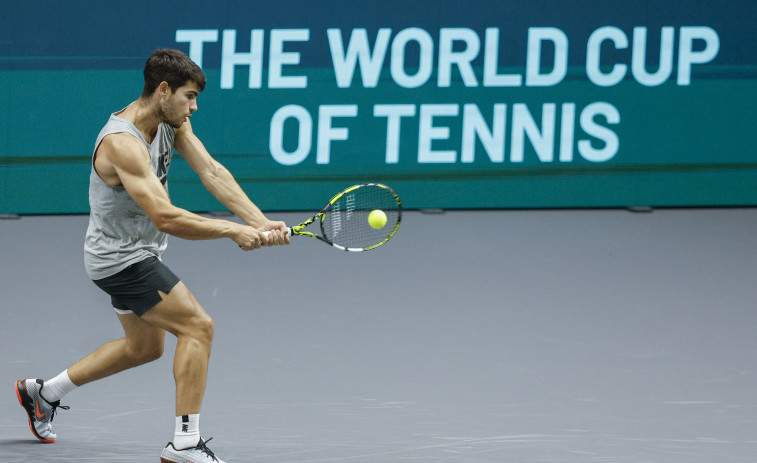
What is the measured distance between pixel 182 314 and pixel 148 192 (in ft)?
1.49

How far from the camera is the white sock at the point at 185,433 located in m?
3.81

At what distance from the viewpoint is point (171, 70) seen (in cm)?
387

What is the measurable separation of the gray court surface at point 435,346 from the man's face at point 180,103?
1270 millimetres

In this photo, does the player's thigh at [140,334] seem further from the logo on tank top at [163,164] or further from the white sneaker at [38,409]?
the logo on tank top at [163,164]

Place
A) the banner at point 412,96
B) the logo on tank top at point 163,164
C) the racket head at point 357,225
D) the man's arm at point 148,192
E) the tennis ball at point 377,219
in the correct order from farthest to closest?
the banner at point 412,96 < the racket head at point 357,225 < the tennis ball at point 377,219 < the logo on tank top at point 163,164 < the man's arm at point 148,192

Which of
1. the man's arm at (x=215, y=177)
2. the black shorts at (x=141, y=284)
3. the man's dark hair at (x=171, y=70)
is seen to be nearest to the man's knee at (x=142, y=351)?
the black shorts at (x=141, y=284)

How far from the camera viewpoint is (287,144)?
9469mm

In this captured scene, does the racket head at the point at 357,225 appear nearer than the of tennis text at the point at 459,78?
Yes

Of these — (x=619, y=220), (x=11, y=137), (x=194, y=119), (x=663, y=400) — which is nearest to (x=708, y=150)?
(x=619, y=220)

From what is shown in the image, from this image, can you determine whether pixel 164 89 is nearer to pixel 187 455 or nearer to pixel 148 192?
pixel 148 192

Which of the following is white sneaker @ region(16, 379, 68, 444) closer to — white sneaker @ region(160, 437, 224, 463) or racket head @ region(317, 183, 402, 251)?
white sneaker @ region(160, 437, 224, 463)

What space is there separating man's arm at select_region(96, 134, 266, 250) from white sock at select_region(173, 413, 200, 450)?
0.64m

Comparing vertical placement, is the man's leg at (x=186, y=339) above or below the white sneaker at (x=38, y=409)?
above

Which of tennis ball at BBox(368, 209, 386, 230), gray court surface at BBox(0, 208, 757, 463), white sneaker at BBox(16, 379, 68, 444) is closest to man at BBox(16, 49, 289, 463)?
white sneaker at BBox(16, 379, 68, 444)
